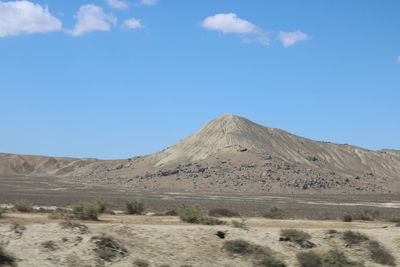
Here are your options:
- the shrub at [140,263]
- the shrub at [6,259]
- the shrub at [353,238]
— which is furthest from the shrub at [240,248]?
the shrub at [6,259]

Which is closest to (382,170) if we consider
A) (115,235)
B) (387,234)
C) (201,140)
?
(201,140)

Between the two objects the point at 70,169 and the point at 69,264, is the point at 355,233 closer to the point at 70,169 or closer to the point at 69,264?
the point at 69,264

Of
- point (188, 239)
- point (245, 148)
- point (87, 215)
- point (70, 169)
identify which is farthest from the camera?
point (70, 169)

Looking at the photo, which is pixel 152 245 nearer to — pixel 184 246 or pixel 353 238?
pixel 184 246

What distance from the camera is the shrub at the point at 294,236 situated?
25.2 metres

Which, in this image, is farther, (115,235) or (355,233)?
(355,233)

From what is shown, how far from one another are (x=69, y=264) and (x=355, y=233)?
1426 centimetres

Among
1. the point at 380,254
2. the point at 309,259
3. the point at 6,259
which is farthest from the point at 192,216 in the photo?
the point at 6,259

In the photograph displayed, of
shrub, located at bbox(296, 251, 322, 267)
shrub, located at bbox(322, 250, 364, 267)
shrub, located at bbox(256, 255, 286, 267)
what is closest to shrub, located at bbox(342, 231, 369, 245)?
shrub, located at bbox(322, 250, 364, 267)

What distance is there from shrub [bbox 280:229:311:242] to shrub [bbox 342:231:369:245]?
191cm

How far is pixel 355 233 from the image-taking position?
27.0m

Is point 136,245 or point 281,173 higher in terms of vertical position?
point 281,173

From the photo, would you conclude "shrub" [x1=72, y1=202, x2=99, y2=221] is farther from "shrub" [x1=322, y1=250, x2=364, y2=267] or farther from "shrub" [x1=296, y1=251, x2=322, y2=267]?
"shrub" [x1=322, y1=250, x2=364, y2=267]

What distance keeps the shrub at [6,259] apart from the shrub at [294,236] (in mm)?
12035
